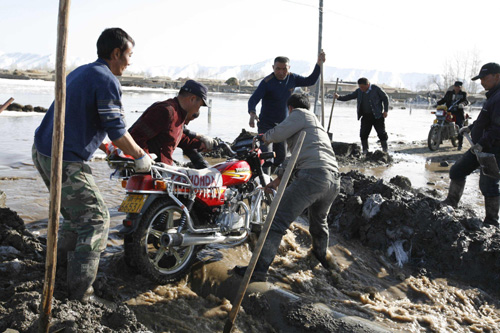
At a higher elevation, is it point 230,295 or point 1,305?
point 1,305

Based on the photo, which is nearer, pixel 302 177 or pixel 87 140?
pixel 87 140

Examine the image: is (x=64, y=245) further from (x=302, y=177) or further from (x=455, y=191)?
(x=455, y=191)

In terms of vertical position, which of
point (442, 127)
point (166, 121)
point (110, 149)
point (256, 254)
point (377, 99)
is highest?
point (377, 99)

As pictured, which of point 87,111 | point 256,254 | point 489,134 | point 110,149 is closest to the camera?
point 87,111

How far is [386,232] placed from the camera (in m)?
6.03

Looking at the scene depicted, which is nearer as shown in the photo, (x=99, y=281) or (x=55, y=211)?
(x=55, y=211)

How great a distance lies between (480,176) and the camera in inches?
249

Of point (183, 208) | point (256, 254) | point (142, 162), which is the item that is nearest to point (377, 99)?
point (183, 208)

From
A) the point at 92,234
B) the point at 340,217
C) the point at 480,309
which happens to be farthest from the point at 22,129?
the point at 480,309

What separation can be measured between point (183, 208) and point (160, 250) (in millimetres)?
444

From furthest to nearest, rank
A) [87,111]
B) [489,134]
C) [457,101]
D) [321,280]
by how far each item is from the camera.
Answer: [457,101]
[489,134]
[321,280]
[87,111]

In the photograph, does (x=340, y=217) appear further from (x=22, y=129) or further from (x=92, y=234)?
(x=22, y=129)

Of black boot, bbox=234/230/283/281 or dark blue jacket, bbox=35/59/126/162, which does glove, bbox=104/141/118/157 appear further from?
black boot, bbox=234/230/283/281

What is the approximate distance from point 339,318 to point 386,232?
8.04 ft
